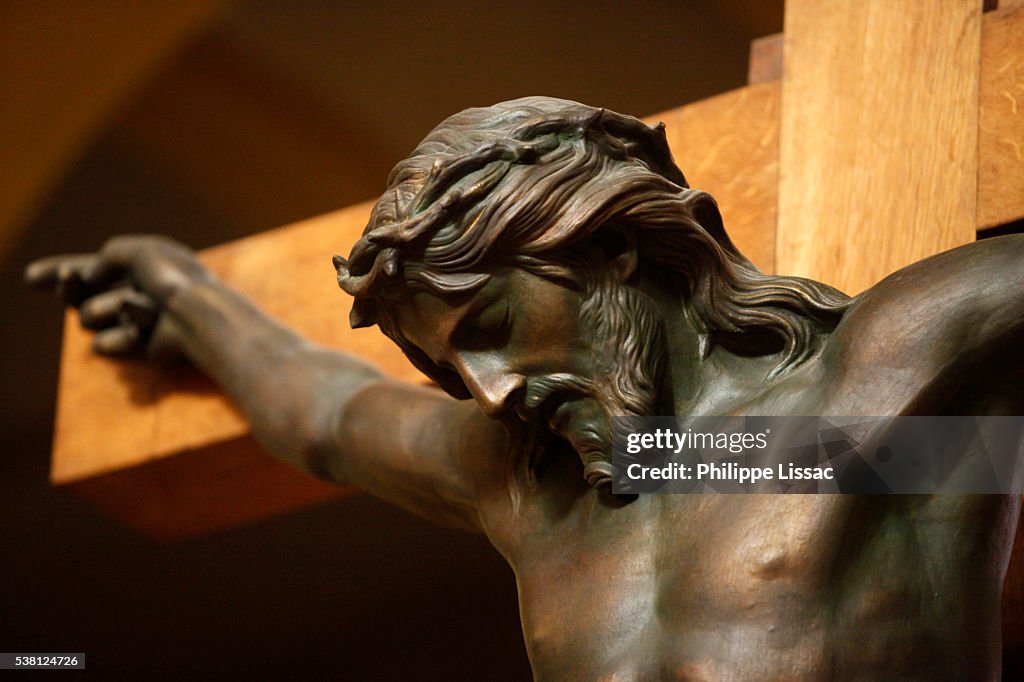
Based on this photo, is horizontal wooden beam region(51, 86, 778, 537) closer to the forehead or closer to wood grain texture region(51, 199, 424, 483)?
wood grain texture region(51, 199, 424, 483)

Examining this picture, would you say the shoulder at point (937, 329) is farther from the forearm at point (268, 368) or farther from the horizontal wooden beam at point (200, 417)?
the horizontal wooden beam at point (200, 417)

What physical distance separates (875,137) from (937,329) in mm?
624

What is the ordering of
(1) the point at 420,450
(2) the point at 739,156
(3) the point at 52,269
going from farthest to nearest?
(3) the point at 52,269, (2) the point at 739,156, (1) the point at 420,450


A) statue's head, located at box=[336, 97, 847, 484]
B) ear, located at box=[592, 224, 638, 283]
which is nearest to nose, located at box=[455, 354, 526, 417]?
statue's head, located at box=[336, 97, 847, 484]

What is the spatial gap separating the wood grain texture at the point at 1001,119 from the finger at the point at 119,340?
1280 mm

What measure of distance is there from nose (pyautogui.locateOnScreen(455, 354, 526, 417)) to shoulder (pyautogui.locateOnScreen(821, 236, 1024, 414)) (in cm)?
29

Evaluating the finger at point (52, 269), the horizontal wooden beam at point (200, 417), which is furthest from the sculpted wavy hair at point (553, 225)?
the finger at point (52, 269)

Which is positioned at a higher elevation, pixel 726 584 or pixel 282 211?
pixel 726 584

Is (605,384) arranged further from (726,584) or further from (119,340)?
(119,340)

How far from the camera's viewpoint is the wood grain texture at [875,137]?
1.93 metres

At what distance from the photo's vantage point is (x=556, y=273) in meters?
1.52

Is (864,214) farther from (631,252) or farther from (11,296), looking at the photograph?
(11,296)

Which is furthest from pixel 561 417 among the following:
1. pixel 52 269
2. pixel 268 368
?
pixel 52 269

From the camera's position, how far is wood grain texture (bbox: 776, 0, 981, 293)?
1.93 metres
